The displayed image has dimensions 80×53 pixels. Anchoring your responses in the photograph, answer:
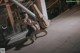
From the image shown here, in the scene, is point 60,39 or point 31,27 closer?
point 60,39

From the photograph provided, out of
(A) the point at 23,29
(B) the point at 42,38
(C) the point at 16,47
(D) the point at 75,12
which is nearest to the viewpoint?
(C) the point at 16,47

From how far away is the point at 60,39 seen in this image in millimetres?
4164

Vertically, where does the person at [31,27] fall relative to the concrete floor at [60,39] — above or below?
above

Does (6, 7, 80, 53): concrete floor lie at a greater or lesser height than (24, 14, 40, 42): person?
lesser

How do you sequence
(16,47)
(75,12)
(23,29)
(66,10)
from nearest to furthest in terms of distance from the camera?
(16,47) → (23,29) → (75,12) → (66,10)

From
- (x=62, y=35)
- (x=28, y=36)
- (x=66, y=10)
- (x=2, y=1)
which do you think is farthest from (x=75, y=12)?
(x=2, y=1)

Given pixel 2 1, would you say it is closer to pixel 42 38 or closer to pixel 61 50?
pixel 42 38

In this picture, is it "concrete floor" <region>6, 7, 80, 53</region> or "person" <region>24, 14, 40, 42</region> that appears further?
"person" <region>24, 14, 40, 42</region>

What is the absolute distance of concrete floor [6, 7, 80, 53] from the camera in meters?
3.68

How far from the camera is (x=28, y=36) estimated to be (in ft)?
14.6

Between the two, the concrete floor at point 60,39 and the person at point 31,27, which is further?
the person at point 31,27

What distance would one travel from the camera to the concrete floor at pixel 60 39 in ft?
12.1

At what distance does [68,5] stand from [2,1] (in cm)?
338

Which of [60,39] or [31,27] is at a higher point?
[31,27]
